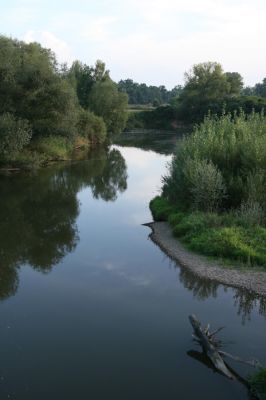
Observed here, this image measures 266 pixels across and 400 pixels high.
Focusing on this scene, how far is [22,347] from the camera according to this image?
11297 millimetres

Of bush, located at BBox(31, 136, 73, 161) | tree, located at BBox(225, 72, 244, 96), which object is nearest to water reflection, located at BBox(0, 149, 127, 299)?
bush, located at BBox(31, 136, 73, 161)

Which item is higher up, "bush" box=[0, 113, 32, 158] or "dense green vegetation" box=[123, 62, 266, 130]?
"dense green vegetation" box=[123, 62, 266, 130]

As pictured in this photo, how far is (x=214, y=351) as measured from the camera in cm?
1027

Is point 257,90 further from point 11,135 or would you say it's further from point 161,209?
point 161,209

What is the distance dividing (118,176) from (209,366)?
30.1m

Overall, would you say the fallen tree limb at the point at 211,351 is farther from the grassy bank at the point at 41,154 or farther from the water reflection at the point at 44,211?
the grassy bank at the point at 41,154

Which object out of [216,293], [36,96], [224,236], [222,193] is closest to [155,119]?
[36,96]

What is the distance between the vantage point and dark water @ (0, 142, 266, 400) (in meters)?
9.86

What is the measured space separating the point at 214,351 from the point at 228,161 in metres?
13.6

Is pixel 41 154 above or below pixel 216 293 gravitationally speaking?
above

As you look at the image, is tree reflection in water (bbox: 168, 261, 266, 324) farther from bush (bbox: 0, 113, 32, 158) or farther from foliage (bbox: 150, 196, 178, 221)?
bush (bbox: 0, 113, 32, 158)

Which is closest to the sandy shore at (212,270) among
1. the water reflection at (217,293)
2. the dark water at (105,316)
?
the water reflection at (217,293)

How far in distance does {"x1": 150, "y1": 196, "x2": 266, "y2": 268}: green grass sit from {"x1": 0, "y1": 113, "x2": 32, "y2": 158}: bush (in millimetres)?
20061

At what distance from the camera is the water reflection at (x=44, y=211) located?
1821cm
